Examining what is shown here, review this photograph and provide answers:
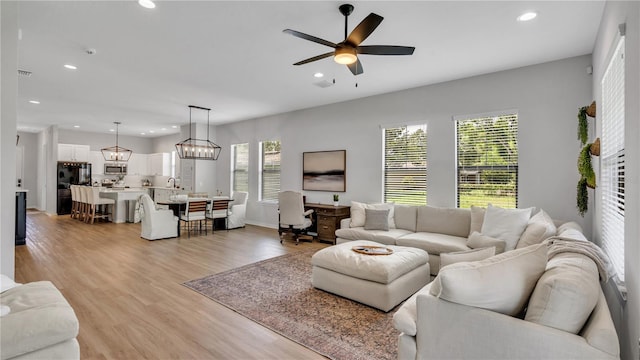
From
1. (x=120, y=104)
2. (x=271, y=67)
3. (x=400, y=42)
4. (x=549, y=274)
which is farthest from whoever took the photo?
(x=120, y=104)

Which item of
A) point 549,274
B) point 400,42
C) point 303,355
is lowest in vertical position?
point 303,355

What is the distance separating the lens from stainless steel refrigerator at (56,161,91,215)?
31.8 ft

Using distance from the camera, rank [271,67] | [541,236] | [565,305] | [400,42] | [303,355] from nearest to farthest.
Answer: [565,305] → [303,355] → [541,236] → [400,42] → [271,67]

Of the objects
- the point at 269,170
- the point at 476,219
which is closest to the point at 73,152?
the point at 269,170

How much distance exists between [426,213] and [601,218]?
2.22 m

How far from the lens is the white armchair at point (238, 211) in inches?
299

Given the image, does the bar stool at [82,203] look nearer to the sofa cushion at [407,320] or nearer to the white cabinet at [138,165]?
the white cabinet at [138,165]

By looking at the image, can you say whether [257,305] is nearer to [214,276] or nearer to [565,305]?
[214,276]

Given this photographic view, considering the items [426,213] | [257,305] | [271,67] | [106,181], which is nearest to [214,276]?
[257,305]

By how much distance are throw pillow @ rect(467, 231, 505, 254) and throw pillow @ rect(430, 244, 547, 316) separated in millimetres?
2174

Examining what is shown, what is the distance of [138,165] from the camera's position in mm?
11883

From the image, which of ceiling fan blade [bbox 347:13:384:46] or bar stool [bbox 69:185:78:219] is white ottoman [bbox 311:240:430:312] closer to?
ceiling fan blade [bbox 347:13:384:46]

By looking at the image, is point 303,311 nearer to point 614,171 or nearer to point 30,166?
point 614,171

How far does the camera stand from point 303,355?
2297 mm
